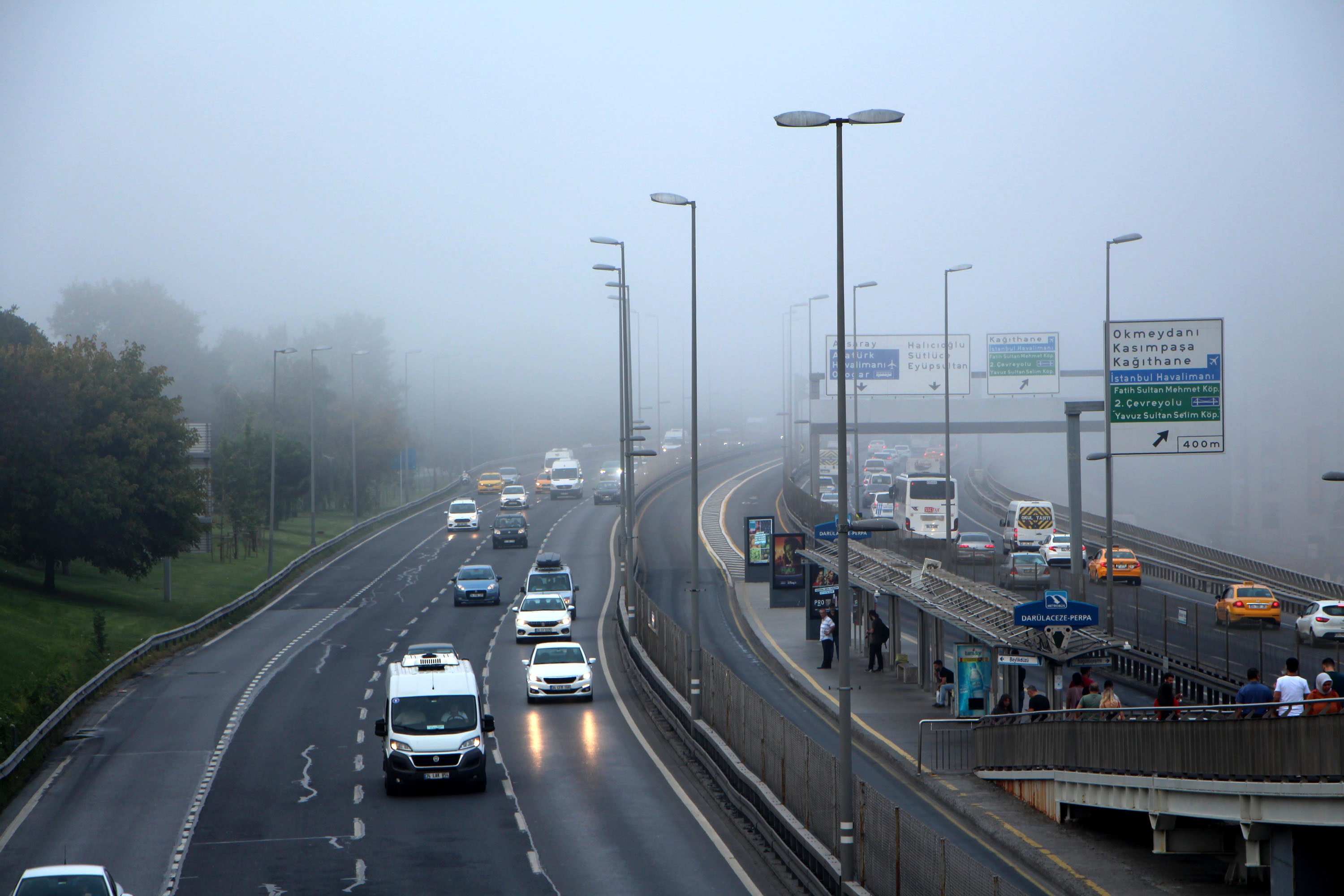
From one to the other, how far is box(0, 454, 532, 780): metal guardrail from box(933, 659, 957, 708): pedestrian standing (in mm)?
18524

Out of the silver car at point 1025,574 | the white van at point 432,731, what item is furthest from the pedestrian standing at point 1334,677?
the silver car at point 1025,574

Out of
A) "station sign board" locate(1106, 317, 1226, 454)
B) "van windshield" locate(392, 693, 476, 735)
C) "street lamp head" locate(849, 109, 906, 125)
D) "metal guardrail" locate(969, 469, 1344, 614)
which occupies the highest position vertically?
"street lamp head" locate(849, 109, 906, 125)

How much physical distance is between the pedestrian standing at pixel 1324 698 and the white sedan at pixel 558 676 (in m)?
16.8

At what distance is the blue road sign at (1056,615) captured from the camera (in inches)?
913

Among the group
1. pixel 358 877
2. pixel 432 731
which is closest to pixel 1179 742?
pixel 358 877

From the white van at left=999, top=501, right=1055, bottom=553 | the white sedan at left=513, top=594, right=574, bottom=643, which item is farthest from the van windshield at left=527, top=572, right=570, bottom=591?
the white van at left=999, top=501, right=1055, bottom=553

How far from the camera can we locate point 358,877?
1750 centimetres

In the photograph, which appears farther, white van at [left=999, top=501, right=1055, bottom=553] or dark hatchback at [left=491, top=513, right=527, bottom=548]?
dark hatchback at [left=491, top=513, right=527, bottom=548]

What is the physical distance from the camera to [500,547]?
211ft

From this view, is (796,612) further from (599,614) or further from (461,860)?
(461,860)

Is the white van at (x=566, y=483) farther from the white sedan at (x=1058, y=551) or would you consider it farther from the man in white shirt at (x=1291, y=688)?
the man in white shirt at (x=1291, y=688)

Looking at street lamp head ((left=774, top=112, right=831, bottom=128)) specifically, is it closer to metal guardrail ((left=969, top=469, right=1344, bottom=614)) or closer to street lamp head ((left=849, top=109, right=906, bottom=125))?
street lamp head ((left=849, top=109, right=906, bottom=125))

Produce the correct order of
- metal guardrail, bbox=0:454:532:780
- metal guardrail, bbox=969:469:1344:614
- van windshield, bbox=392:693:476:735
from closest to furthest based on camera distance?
van windshield, bbox=392:693:476:735, metal guardrail, bbox=0:454:532:780, metal guardrail, bbox=969:469:1344:614

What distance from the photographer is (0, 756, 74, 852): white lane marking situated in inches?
798
